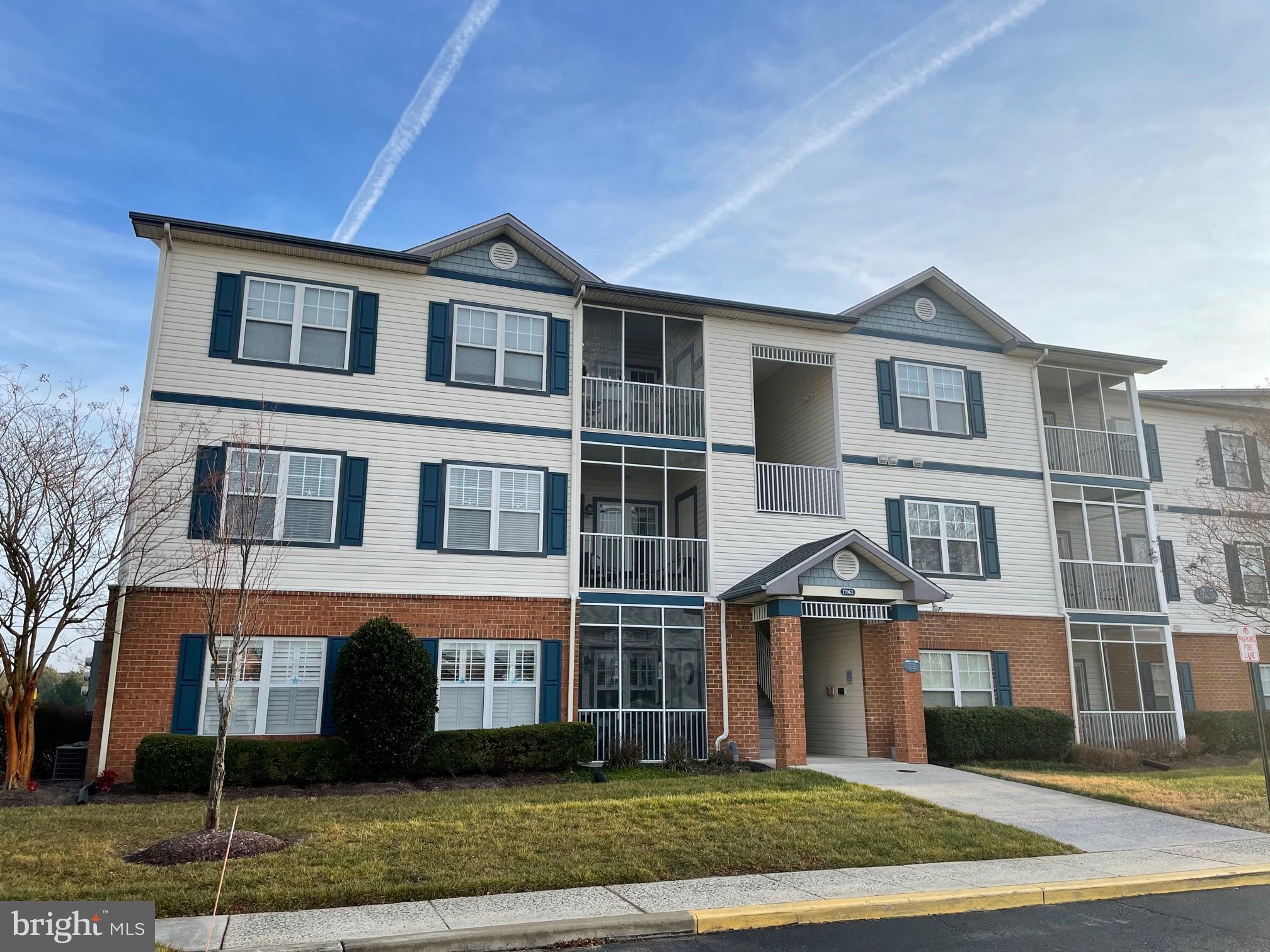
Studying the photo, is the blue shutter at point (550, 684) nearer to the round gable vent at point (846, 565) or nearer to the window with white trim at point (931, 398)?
the round gable vent at point (846, 565)

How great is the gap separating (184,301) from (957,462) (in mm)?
16202

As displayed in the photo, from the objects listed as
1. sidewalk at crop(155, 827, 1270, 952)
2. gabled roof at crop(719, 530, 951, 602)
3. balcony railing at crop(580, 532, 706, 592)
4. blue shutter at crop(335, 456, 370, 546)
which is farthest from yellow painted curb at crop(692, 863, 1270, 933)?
blue shutter at crop(335, 456, 370, 546)

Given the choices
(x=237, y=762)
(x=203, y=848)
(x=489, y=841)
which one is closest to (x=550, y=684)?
(x=237, y=762)

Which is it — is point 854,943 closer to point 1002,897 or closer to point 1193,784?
point 1002,897

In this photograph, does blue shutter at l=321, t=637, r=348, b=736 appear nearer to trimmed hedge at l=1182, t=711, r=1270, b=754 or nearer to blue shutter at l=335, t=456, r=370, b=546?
blue shutter at l=335, t=456, r=370, b=546

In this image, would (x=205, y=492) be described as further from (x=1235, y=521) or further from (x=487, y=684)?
(x=1235, y=521)

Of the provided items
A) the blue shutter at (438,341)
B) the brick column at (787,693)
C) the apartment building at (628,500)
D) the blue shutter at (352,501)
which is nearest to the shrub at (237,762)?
the apartment building at (628,500)

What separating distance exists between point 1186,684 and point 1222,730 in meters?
2.20

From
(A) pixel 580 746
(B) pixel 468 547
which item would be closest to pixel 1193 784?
(A) pixel 580 746

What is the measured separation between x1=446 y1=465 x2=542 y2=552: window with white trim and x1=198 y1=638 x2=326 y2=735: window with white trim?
124 inches

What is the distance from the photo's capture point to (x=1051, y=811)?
519 inches

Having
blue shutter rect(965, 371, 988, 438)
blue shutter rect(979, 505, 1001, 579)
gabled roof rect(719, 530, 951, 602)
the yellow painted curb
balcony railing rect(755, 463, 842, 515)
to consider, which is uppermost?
blue shutter rect(965, 371, 988, 438)

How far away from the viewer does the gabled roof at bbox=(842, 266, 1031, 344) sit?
72.1 feet

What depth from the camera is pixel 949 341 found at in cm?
2247
